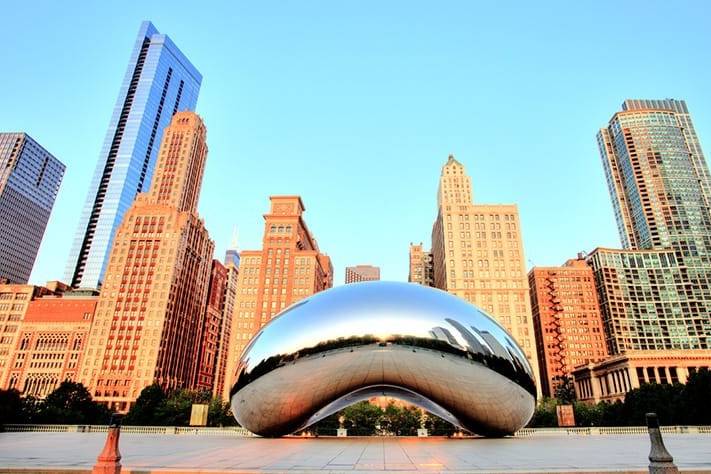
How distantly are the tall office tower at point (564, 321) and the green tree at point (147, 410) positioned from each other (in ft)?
359

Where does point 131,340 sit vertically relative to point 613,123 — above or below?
below

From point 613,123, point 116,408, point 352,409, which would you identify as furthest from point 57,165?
point 613,123

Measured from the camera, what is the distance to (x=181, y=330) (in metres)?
125

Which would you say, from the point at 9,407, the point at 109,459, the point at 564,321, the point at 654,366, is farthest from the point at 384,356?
the point at 564,321

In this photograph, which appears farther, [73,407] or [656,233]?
[656,233]

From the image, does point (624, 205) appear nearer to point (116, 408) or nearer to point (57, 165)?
point (116, 408)

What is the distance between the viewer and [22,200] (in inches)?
6905

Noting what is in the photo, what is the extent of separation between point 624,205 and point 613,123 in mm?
36522

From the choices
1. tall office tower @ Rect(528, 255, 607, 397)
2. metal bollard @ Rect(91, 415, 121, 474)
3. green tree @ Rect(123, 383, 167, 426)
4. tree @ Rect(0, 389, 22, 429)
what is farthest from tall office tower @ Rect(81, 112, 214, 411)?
metal bollard @ Rect(91, 415, 121, 474)

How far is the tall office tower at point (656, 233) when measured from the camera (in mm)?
133875

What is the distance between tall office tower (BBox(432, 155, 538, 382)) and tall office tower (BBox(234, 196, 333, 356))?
128 feet

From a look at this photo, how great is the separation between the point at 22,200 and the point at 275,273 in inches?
5097

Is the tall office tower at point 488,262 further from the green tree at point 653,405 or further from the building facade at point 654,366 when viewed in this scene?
the green tree at point 653,405

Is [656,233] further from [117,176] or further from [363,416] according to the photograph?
[117,176]
